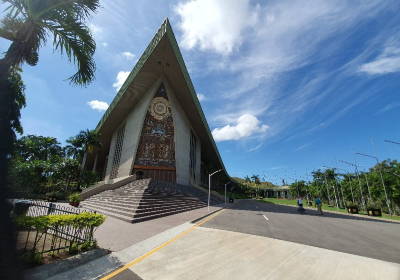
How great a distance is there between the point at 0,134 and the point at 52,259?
10.1 ft

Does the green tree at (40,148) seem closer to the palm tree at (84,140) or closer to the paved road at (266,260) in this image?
the palm tree at (84,140)

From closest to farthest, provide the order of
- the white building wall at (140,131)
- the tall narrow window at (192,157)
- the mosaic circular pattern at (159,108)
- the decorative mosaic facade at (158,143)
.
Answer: the decorative mosaic facade at (158,143) → the white building wall at (140,131) → the mosaic circular pattern at (159,108) → the tall narrow window at (192,157)

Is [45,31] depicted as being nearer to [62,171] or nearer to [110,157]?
[62,171]

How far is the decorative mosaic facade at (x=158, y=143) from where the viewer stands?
100ft

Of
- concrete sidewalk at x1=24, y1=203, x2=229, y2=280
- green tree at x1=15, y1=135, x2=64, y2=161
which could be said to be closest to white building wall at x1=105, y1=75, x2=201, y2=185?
green tree at x1=15, y1=135, x2=64, y2=161

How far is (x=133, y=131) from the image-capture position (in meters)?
32.9

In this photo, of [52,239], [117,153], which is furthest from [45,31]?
[117,153]

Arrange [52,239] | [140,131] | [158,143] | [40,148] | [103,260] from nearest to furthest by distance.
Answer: [103,260], [52,239], [140,131], [158,143], [40,148]

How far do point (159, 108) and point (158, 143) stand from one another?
21.8 ft

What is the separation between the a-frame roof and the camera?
25625 millimetres

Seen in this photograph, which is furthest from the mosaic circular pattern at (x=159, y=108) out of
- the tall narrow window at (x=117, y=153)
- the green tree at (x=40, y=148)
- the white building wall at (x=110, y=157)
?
the green tree at (x=40, y=148)

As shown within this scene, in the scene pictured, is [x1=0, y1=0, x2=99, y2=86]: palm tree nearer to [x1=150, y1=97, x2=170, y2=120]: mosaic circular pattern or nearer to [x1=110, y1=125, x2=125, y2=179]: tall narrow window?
[x1=150, y1=97, x2=170, y2=120]: mosaic circular pattern

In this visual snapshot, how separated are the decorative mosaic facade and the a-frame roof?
10.4 feet

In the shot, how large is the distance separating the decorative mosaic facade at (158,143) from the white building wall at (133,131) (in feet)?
2.58
